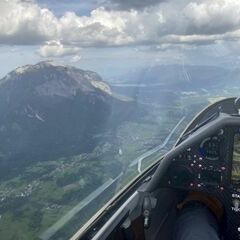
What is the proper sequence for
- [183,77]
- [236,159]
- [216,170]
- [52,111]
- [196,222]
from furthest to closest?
1. [183,77]
2. [52,111]
3. [216,170]
4. [236,159]
5. [196,222]

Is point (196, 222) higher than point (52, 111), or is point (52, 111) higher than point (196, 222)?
point (196, 222)

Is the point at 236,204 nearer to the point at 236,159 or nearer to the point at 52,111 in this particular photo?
the point at 236,159

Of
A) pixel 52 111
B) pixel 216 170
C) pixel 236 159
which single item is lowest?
pixel 52 111

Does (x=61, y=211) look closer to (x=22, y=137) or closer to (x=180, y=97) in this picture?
(x=22, y=137)

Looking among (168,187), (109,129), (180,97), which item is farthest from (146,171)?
(180,97)

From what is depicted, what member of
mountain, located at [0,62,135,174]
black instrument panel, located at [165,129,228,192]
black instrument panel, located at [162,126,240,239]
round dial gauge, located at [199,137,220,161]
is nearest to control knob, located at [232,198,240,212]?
black instrument panel, located at [162,126,240,239]

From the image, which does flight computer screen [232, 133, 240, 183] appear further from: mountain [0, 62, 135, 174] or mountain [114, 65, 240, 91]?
mountain [114, 65, 240, 91]

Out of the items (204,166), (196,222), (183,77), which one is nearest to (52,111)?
(183,77)
